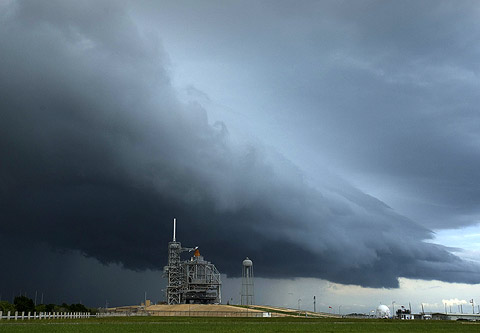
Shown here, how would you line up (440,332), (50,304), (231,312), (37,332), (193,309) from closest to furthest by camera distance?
(37,332)
(440,332)
(50,304)
(231,312)
(193,309)

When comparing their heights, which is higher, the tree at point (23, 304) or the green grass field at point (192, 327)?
the tree at point (23, 304)

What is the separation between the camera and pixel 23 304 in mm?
148125

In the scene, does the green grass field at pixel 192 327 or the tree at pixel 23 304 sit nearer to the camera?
the green grass field at pixel 192 327

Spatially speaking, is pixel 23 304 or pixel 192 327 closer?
pixel 192 327

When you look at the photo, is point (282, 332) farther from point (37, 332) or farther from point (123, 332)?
point (37, 332)

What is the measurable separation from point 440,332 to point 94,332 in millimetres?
54422

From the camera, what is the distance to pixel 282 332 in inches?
2530

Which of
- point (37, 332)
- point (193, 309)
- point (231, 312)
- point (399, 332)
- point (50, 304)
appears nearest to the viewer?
point (37, 332)

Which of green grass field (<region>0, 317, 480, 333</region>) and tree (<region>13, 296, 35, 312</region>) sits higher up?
tree (<region>13, 296, 35, 312</region>)

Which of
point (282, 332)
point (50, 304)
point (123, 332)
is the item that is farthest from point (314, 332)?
point (50, 304)

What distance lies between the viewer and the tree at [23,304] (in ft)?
475

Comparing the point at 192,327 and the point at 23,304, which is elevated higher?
the point at 23,304

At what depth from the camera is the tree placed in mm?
144863

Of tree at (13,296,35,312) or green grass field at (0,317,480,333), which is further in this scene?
tree at (13,296,35,312)
